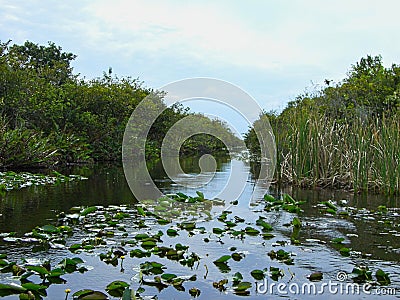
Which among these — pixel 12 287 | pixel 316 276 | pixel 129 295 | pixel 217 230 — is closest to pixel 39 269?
pixel 12 287

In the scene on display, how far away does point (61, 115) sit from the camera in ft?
58.9

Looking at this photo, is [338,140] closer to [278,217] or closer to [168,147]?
[278,217]

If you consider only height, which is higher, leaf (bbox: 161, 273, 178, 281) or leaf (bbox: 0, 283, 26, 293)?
leaf (bbox: 161, 273, 178, 281)

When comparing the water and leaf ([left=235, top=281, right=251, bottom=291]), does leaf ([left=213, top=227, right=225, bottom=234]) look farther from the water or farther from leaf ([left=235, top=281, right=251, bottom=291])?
leaf ([left=235, top=281, right=251, bottom=291])

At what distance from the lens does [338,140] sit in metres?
9.12

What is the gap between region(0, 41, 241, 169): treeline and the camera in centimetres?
1287

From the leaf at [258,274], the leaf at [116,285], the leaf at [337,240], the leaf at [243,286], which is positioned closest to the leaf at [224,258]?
the leaf at [258,274]

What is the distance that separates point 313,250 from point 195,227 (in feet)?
4.95

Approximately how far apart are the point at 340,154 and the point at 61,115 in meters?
11.8

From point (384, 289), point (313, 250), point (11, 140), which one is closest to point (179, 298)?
point (384, 289)

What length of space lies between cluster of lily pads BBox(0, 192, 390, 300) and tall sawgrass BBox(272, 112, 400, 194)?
1942 mm

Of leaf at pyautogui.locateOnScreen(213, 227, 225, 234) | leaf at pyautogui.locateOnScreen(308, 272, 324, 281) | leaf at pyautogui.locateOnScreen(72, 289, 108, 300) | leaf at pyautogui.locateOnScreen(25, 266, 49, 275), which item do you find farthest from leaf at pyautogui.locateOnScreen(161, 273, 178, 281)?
leaf at pyautogui.locateOnScreen(213, 227, 225, 234)

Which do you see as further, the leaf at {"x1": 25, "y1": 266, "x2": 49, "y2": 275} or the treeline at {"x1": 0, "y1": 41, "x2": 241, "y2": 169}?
the treeline at {"x1": 0, "y1": 41, "x2": 241, "y2": 169}

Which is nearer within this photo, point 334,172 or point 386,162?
point 386,162
